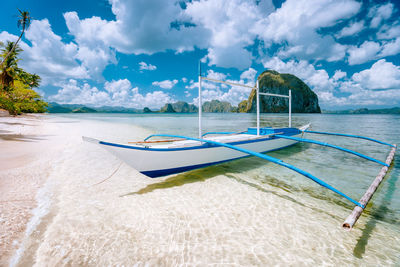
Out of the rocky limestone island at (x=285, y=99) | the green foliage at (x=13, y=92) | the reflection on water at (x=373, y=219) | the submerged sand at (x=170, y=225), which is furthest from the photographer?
the rocky limestone island at (x=285, y=99)

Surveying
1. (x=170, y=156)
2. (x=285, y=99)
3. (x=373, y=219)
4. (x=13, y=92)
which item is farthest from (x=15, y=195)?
(x=285, y=99)

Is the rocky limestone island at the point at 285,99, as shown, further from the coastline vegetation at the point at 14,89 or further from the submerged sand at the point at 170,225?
the submerged sand at the point at 170,225

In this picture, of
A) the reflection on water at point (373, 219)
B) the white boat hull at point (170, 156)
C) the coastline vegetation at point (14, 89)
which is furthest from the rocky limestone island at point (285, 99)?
the white boat hull at point (170, 156)

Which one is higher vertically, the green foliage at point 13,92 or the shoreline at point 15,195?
the green foliage at point 13,92

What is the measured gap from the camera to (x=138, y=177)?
18.4ft

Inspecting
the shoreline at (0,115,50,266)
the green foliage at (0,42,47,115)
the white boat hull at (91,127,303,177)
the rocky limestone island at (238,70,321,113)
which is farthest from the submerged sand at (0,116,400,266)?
the rocky limestone island at (238,70,321,113)

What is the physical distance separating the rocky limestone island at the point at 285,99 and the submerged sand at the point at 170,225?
142 m

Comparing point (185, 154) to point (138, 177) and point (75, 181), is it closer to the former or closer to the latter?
point (138, 177)

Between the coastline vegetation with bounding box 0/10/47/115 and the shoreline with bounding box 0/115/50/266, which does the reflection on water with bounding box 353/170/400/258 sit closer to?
the shoreline with bounding box 0/115/50/266

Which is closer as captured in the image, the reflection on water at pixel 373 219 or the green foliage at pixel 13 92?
the reflection on water at pixel 373 219

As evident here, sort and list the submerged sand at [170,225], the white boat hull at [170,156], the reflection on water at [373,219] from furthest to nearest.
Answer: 1. the white boat hull at [170,156]
2. the reflection on water at [373,219]
3. the submerged sand at [170,225]

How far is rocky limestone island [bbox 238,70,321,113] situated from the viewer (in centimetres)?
14225

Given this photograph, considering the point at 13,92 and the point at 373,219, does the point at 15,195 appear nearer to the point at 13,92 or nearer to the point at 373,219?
the point at 373,219

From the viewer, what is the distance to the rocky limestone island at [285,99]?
14225 centimetres
